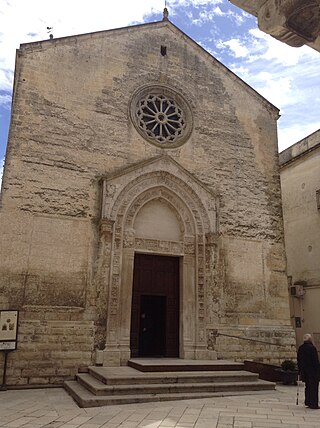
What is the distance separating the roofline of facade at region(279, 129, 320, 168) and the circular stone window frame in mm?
6989

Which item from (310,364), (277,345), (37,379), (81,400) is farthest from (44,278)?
(277,345)

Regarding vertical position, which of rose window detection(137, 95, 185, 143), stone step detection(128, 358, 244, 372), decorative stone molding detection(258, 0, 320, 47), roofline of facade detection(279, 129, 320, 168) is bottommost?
stone step detection(128, 358, 244, 372)

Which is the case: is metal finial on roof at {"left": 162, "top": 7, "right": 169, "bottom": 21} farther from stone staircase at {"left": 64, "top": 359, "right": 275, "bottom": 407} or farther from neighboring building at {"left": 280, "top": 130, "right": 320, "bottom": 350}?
stone staircase at {"left": 64, "top": 359, "right": 275, "bottom": 407}

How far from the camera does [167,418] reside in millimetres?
5785

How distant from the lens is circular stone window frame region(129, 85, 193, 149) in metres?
12.1

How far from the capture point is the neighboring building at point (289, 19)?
238 centimetres

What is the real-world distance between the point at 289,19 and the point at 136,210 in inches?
360

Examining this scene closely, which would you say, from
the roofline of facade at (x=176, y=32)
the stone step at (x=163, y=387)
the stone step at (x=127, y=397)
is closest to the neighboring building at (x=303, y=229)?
the roofline of facade at (x=176, y=32)

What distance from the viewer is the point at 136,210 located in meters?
11.4

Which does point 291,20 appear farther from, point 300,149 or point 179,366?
point 300,149

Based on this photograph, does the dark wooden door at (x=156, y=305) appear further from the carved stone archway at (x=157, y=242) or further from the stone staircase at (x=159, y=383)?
the stone staircase at (x=159, y=383)

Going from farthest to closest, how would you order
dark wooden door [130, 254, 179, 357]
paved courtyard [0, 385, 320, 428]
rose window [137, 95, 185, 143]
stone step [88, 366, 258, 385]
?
rose window [137, 95, 185, 143], dark wooden door [130, 254, 179, 357], stone step [88, 366, 258, 385], paved courtyard [0, 385, 320, 428]

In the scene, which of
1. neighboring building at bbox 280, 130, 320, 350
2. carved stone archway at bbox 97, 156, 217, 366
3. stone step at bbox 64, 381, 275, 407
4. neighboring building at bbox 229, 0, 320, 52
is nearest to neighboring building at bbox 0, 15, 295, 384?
carved stone archway at bbox 97, 156, 217, 366

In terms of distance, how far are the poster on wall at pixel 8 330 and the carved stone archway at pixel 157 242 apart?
7.37ft
